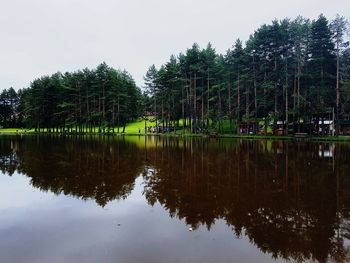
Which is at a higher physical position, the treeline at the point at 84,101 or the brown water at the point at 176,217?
the treeline at the point at 84,101

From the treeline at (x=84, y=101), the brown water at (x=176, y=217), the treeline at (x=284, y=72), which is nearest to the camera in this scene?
the brown water at (x=176, y=217)

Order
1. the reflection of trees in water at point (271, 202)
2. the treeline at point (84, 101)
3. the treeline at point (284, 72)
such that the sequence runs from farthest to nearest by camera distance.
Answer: the treeline at point (84, 101)
the treeline at point (284, 72)
the reflection of trees in water at point (271, 202)

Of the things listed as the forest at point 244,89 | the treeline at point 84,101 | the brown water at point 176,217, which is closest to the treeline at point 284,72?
the forest at point 244,89

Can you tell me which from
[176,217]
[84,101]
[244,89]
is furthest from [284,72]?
[84,101]

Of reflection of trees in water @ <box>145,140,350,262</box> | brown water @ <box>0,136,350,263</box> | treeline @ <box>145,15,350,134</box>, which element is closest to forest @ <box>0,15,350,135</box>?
treeline @ <box>145,15,350,134</box>

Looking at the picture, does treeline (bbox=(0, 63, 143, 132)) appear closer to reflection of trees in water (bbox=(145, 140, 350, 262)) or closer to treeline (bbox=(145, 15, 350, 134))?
treeline (bbox=(145, 15, 350, 134))

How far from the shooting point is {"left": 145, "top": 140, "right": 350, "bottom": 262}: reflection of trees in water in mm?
6727

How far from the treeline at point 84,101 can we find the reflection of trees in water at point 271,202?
5999cm

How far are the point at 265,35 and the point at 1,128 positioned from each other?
10911 centimetres

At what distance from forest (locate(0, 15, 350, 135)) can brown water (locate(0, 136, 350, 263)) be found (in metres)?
36.8

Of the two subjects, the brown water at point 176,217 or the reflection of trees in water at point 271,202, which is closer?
the brown water at point 176,217

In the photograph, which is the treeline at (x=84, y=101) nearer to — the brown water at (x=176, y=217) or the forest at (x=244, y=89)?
the forest at (x=244, y=89)

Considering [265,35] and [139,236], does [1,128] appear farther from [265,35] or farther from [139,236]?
[139,236]

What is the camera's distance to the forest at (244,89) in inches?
1895
